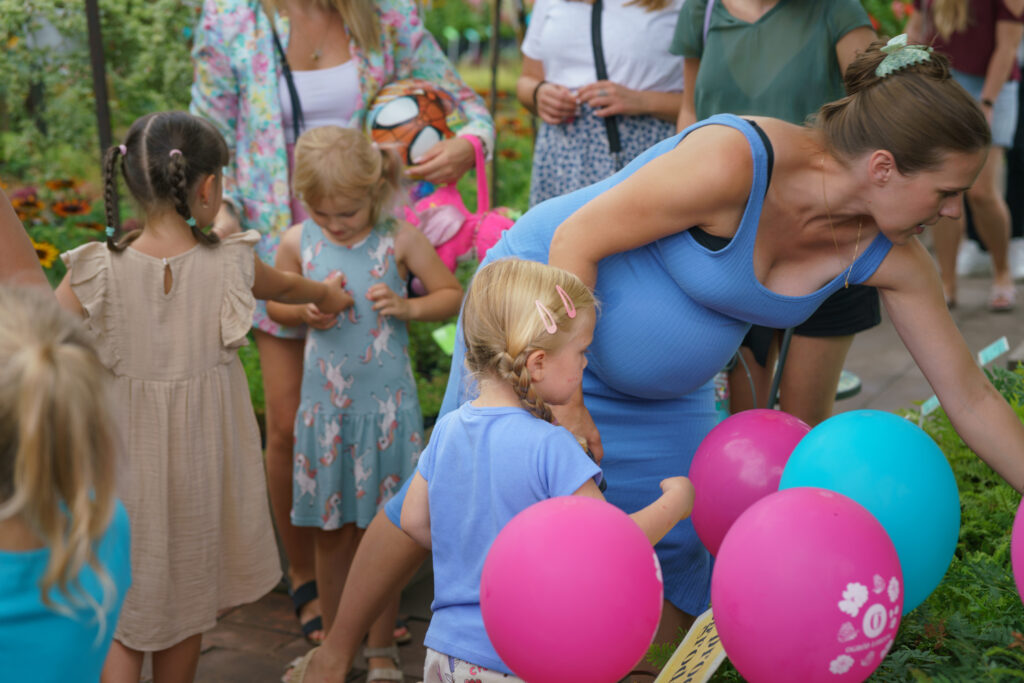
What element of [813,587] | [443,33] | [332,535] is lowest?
[443,33]

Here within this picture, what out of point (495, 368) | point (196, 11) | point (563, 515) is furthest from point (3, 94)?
point (563, 515)

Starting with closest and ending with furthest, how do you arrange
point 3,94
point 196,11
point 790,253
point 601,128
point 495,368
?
1. point 495,368
2. point 790,253
3. point 601,128
4. point 196,11
5. point 3,94

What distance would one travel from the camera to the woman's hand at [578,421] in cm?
207

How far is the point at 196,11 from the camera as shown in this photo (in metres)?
5.13

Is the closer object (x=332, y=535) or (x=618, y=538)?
(x=618, y=538)

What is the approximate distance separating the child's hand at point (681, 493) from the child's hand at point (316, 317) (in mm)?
1500

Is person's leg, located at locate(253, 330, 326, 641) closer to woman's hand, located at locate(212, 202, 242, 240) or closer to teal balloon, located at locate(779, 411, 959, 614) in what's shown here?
woman's hand, located at locate(212, 202, 242, 240)

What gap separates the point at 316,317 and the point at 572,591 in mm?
1785

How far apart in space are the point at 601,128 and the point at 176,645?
215 cm

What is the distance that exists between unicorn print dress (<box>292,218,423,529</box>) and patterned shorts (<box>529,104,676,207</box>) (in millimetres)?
849

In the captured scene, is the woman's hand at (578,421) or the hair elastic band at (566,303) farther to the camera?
the woman's hand at (578,421)

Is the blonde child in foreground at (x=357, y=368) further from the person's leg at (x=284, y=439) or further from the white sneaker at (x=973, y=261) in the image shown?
the white sneaker at (x=973, y=261)

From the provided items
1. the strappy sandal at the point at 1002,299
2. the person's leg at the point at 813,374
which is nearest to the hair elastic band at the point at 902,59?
the person's leg at the point at 813,374

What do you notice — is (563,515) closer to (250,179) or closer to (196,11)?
(250,179)
